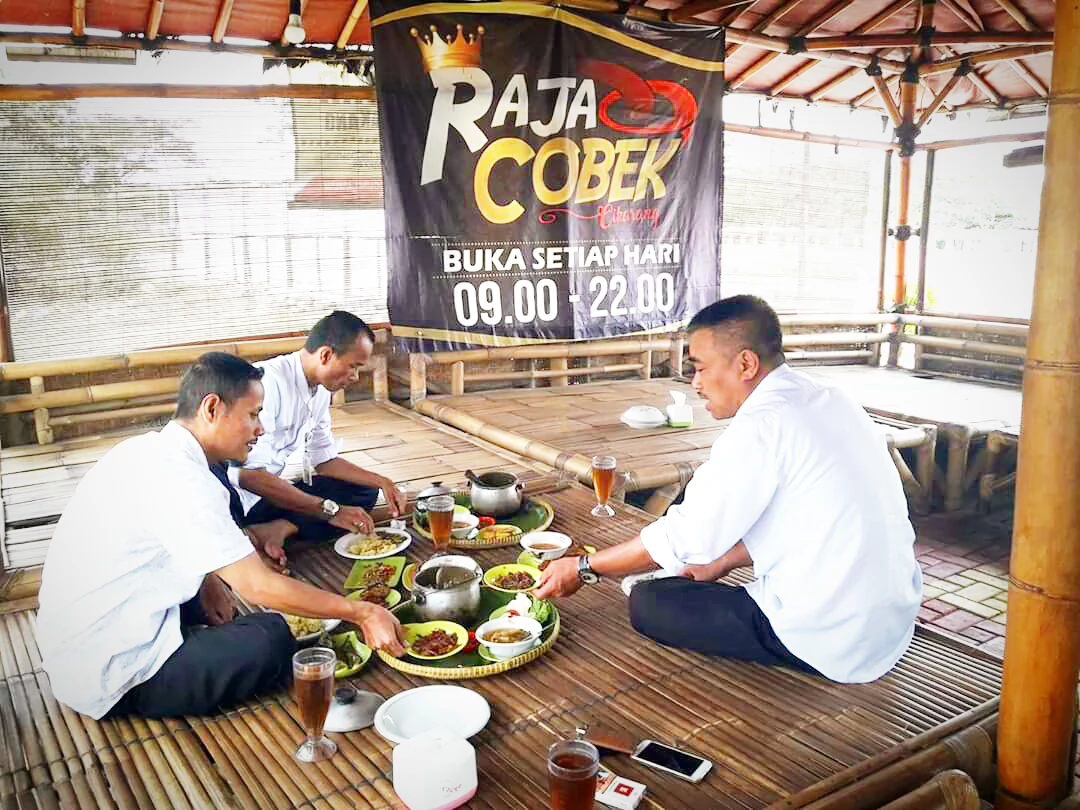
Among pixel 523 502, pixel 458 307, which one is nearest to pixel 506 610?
pixel 523 502

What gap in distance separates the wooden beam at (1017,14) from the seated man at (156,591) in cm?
702

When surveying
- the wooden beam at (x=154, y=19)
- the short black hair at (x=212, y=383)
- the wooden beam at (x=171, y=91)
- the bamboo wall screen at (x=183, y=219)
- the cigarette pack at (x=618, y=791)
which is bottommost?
the cigarette pack at (x=618, y=791)

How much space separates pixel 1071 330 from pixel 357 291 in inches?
233

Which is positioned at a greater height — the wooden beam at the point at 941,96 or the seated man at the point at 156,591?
the wooden beam at the point at 941,96

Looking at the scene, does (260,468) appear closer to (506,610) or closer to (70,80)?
(506,610)

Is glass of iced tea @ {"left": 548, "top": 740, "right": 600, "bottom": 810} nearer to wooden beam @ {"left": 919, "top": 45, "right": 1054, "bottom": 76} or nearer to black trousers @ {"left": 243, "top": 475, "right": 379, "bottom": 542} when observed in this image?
black trousers @ {"left": 243, "top": 475, "right": 379, "bottom": 542}

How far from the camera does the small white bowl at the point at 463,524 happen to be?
3541mm

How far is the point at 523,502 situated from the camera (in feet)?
13.1

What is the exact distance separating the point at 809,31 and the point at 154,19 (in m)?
5.18

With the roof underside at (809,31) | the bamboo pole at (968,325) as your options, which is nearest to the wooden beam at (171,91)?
the roof underside at (809,31)

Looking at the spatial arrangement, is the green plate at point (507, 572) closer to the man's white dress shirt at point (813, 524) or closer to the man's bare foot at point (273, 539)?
the man's white dress shirt at point (813, 524)

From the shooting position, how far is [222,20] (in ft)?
18.2

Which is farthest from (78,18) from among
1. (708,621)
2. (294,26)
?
(708,621)

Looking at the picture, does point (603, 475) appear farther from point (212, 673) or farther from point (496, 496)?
point (212, 673)
